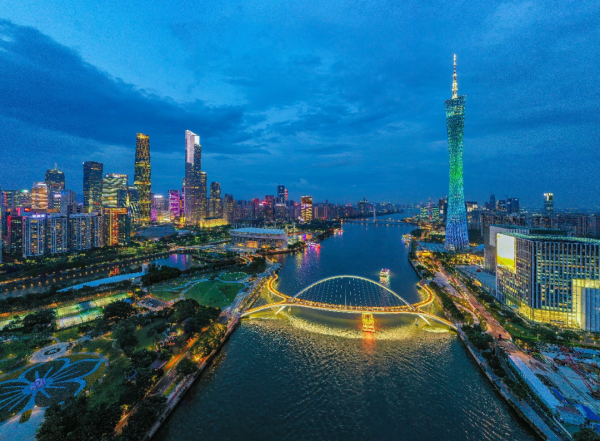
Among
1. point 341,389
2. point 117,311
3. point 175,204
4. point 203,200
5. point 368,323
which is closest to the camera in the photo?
point 341,389

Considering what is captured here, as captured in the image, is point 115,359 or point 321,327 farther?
point 321,327

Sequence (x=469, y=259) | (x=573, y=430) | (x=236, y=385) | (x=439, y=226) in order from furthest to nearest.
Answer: (x=439, y=226)
(x=469, y=259)
(x=236, y=385)
(x=573, y=430)

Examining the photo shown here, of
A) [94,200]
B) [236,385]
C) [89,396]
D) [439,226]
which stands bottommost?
[236,385]

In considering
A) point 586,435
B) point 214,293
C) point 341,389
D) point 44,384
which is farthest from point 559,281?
point 44,384

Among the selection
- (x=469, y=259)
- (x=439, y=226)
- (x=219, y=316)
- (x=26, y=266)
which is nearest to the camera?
(x=219, y=316)

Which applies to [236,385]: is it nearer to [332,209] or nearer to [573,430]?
[573,430]

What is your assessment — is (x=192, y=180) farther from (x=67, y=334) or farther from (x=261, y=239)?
(x=67, y=334)

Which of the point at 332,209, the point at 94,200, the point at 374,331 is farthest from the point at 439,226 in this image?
the point at 94,200
